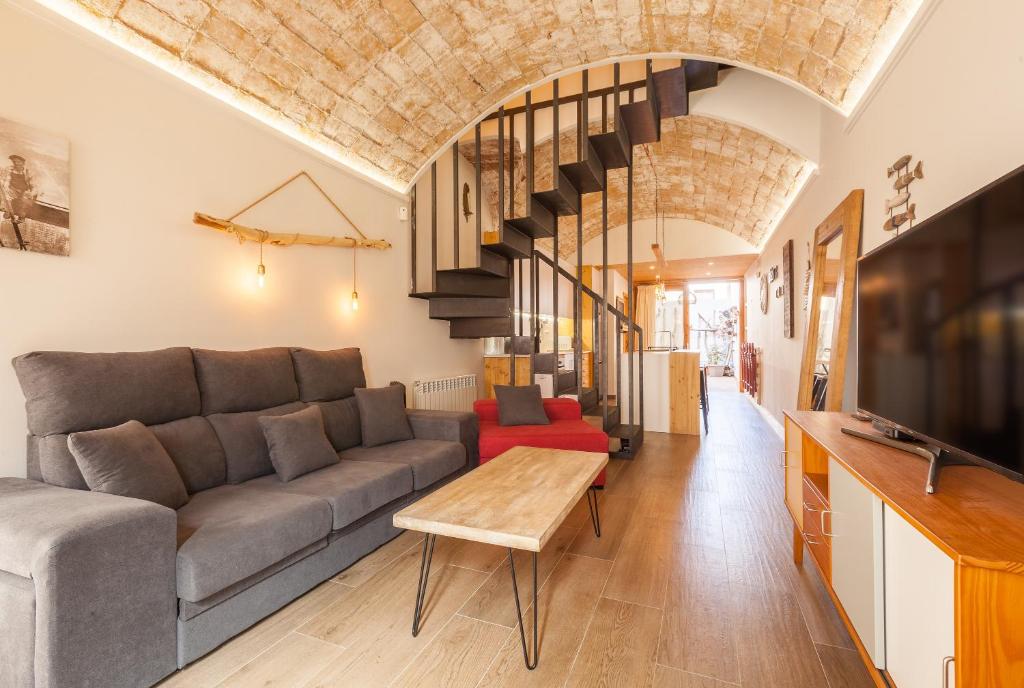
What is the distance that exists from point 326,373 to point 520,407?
5.23 feet

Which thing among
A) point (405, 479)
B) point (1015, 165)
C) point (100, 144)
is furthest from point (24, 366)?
point (1015, 165)

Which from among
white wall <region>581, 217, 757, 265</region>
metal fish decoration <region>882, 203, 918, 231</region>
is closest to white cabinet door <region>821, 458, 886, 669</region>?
metal fish decoration <region>882, 203, 918, 231</region>

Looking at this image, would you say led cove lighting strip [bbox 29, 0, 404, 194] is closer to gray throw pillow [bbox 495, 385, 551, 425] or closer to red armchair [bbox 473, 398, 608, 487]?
gray throw pillow [bbox 495, 385, 551, 425]

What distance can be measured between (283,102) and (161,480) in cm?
256

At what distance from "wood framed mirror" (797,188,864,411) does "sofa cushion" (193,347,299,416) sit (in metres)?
3.47

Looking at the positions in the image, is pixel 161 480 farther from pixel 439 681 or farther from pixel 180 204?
pixel 180 204

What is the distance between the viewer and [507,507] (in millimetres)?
1858

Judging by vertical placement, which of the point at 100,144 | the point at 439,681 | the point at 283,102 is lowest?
the point at 439,681

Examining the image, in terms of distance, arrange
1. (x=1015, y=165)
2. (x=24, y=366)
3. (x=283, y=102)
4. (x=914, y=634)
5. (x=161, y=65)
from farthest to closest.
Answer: (x=283, y=102), (x=161, y=65), (x=24, y=366), (x=1015, y=165), (x=914, y=634)

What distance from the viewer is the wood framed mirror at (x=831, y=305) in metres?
2.92

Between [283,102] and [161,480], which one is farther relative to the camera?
[283,102]

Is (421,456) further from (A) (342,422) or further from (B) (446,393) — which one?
(B) (446,393)

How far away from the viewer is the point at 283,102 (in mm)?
3154

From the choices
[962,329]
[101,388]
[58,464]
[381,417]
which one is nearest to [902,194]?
[962,329]
